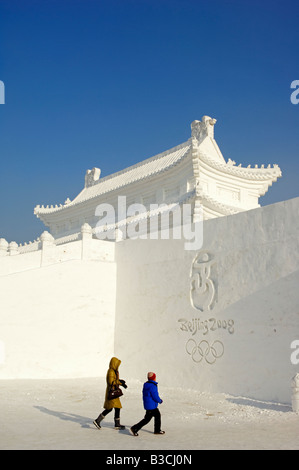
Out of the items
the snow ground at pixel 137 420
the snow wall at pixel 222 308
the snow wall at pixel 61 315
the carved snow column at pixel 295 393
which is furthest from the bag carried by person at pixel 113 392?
the snow wall at pixel 61 315

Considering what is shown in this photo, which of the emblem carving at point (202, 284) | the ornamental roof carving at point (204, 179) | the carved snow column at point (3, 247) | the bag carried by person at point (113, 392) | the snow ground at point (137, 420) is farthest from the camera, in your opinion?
Answer: the ornamental roof carving at point (204, 179)

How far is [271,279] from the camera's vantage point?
945cm

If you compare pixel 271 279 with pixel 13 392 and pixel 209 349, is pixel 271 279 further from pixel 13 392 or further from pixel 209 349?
pixel 13 392

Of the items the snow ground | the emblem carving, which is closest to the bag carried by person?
the snow ground

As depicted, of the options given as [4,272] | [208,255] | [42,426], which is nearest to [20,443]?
[42,426]

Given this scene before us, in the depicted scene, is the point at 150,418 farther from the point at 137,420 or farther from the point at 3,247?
the point at 3,247

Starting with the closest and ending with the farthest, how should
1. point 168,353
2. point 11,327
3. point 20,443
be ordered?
point 20,443, point 168,353, point 11,327

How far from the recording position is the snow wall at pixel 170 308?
929 centimetres

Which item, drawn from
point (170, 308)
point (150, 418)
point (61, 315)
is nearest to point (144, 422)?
point (150, 418)

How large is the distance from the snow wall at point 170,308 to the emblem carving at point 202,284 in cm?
2

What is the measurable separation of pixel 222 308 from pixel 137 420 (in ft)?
11.5

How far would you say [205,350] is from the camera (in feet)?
34.5

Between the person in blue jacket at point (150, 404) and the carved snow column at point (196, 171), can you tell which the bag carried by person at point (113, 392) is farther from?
the carved snow column at point (196, 171)

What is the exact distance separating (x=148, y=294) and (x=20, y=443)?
6916mm
